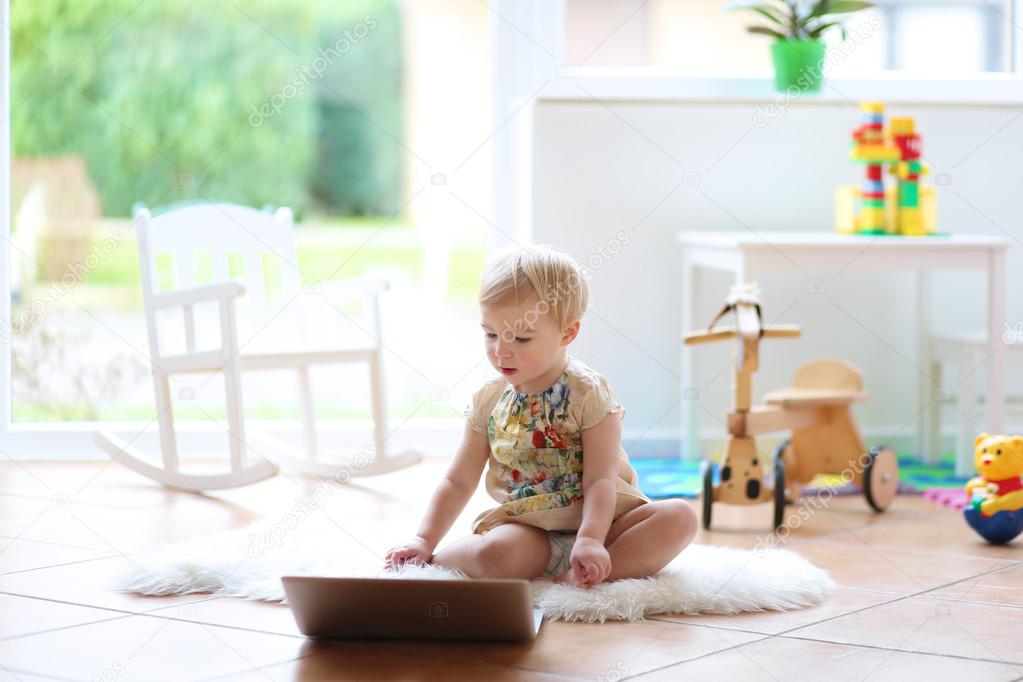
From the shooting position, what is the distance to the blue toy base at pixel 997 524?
6.37ft

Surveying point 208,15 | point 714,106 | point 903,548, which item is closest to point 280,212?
point 714,106

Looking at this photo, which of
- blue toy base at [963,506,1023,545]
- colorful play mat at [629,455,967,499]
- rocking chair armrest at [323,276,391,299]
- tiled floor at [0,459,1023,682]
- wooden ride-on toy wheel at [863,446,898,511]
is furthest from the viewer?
rocking chair armrest at [323,276,391,299]

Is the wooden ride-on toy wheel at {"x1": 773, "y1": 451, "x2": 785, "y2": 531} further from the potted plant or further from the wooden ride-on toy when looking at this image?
the potted plant

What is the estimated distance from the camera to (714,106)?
9.60 ft

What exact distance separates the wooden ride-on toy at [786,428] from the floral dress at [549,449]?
53cm

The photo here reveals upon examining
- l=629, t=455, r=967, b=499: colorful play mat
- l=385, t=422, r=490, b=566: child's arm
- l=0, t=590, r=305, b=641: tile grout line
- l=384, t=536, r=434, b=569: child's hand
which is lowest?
l=629, t=455, r=967, b=499: colorful play mat

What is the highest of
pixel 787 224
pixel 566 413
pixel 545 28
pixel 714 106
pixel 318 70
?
pixel 318 70

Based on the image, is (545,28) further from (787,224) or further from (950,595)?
(950,595)

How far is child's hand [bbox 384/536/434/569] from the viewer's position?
60.8 inches

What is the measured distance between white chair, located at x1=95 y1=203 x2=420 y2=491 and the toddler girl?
858mm

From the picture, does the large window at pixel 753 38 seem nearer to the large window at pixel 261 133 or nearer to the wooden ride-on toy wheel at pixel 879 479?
the wooden ride-on toy wheel at pixel 879 479

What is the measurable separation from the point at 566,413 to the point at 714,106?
A: 155 centimetres

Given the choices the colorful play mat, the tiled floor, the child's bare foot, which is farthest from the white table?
the child's bare foot

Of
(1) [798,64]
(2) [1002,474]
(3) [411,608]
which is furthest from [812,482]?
(3) [411,608]
